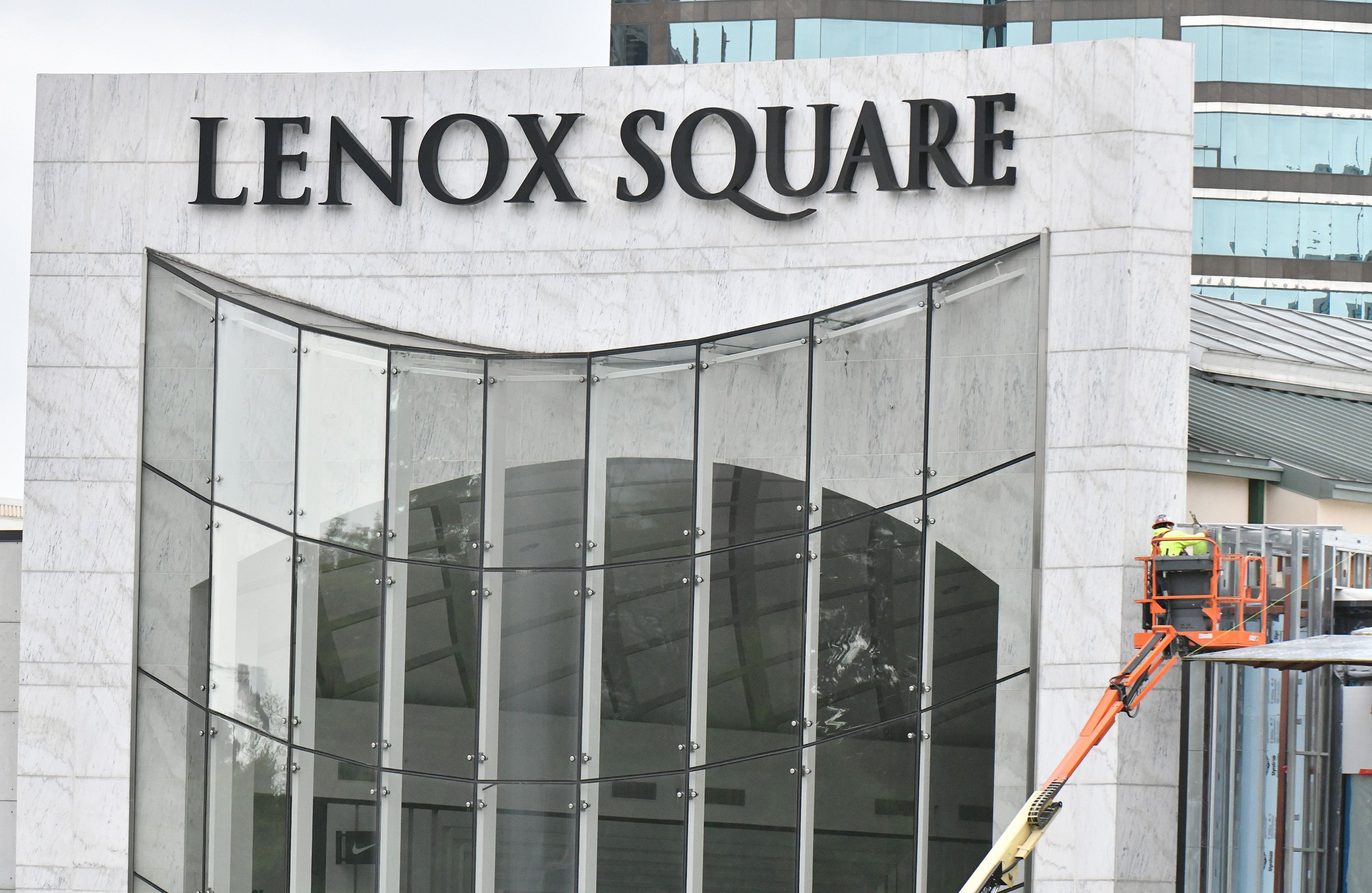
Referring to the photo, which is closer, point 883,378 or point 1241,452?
point 883,378

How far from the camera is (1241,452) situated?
22.2 metres

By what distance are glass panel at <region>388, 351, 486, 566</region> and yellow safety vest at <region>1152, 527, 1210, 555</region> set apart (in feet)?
27.0

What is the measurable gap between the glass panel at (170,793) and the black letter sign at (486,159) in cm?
724

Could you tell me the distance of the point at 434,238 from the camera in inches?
883

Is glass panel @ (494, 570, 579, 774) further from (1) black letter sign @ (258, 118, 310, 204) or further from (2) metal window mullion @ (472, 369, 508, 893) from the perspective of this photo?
(1) black letter sign @ (258, 118, 310, 204)

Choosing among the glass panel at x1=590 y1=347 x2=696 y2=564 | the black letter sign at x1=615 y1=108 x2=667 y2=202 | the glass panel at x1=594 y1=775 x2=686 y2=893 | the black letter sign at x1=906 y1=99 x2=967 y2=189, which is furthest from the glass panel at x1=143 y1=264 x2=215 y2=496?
the black letter sign at x1=906 y1=99 x2=967 y2=189

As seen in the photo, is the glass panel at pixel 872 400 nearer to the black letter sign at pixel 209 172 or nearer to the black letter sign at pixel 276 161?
the black letter sign at pixel 276 161

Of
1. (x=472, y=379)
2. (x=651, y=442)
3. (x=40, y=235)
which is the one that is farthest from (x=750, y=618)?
(x=40, y=235)

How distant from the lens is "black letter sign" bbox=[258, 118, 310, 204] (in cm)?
2259

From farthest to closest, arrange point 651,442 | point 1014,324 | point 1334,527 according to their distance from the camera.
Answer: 1. point 651,442
2. point 1014,324
3. point 1334,527

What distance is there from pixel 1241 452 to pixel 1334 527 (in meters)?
3.60

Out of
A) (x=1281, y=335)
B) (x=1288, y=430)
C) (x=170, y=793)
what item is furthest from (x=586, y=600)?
(x=1281, y=335)

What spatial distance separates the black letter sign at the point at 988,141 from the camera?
67.8ft

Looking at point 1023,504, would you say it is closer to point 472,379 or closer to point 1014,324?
point 1014,324
